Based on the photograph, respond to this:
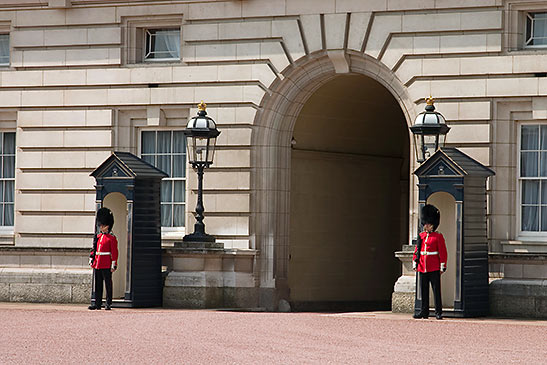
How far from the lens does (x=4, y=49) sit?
71.3 ft

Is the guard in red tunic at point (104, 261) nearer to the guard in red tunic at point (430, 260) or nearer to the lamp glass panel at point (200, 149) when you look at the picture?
the lamp glass panel at point (200, 149)

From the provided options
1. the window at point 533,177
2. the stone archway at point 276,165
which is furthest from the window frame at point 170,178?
the window at point 533,177

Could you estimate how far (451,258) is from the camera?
1817cm

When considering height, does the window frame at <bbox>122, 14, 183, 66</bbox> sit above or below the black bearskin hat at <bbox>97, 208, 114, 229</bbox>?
above

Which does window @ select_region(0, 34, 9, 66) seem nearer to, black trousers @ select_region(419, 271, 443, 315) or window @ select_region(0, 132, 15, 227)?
window @ select_region(0, 132, 15, 227)

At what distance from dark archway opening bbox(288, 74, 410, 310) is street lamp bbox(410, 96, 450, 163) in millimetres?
2559

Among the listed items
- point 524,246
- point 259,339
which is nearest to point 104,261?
point 259,339

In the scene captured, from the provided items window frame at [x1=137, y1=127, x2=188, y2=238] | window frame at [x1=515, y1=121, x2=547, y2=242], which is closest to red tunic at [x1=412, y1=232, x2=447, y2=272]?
window frame at [x1=515, y1=121, x2=547, y2=242]

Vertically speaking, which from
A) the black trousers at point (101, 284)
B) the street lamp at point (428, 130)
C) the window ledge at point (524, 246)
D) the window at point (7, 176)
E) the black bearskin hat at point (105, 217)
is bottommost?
the black trousers at point (101, 284)

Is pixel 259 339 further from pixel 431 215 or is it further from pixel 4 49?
pixel 4 49

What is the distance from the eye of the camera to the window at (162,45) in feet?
67.9

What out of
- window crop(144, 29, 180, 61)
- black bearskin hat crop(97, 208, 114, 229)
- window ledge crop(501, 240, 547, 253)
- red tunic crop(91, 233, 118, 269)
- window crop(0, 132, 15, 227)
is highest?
window crop(144, 29, 180, 61)

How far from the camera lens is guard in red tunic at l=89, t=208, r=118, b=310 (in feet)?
61.7

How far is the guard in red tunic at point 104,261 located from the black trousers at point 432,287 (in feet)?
13.6
